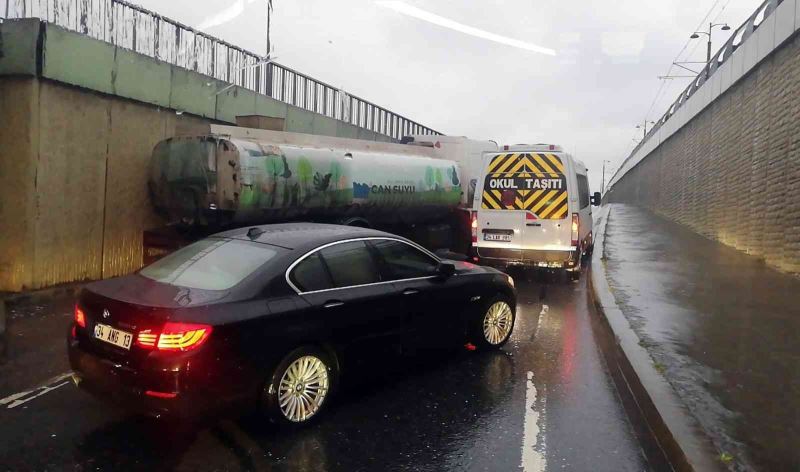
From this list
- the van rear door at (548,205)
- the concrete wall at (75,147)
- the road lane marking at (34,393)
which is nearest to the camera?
the road lane marking at (34,393)

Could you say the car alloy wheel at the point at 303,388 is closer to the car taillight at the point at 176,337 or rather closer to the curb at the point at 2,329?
the car taillight at the point at 176,337

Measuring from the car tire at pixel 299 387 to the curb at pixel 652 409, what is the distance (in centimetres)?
237

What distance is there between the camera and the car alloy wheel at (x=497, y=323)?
6.52 m

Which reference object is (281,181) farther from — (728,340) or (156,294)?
(728,340)

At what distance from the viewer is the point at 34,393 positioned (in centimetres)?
502

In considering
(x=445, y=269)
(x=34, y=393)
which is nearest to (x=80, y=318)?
(x=34, y=393)

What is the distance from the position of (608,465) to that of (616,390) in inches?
65.6

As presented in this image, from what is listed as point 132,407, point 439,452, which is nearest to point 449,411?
point 439,452

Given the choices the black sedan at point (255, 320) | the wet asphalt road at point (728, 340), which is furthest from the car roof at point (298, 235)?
the wet asphalt road at point (728, 340)

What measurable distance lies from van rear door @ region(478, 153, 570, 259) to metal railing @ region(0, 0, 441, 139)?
6014 mm

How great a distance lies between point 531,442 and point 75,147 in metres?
8.06

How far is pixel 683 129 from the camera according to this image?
76.2 ft

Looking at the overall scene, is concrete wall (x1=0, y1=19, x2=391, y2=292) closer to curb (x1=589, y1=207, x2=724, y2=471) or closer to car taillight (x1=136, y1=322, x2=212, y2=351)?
car taillight (x1=136, y1=322, x2=212, y2=351)

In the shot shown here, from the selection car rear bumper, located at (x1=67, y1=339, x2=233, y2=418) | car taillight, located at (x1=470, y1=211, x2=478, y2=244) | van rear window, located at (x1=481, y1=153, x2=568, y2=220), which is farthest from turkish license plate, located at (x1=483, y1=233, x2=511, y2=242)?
car rear bumper, located at (x1=67, y1=339, x2=233, y2=418)
